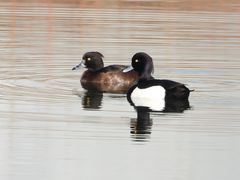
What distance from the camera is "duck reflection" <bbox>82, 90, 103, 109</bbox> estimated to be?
14156 mm

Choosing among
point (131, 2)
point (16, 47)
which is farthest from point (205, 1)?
point (16, 47)

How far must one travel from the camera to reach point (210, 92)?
15211 mm

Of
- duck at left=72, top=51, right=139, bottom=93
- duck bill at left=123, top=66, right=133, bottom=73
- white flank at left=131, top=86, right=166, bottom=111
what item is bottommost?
duck at left=72, top=51, right=139, bottom=93

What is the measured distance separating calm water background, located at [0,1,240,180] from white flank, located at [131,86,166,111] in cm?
26

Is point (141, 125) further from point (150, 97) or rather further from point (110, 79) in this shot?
point (110, 79)

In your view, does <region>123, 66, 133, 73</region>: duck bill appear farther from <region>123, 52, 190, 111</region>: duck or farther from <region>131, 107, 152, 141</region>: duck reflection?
<region>131, 107, 152, 141</region>: duck reflection

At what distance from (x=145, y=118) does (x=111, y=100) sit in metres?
1.84

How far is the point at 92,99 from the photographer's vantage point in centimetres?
1503

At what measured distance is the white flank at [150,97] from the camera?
14.5 m

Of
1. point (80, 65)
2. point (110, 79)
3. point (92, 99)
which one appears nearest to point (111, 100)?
point (92, 99)

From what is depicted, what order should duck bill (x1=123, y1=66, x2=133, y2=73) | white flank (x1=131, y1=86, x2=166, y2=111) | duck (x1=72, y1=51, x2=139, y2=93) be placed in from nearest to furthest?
1. white flank (x1=131, y1=86, x2=166, y2=111)
2. duck bill (x1=123, y1=66, x2=133, y2=73)
3. duck (x1=72, y1=51, x2=139, y2=93)

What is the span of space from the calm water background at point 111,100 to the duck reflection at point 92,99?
0.01 metres

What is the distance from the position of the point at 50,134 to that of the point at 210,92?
385 cm

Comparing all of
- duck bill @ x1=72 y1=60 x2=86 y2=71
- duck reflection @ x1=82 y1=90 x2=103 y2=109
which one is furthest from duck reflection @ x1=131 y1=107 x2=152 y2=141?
duck bill @ x1=72 y1=60 x2=86 y2=71
